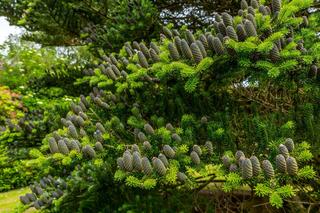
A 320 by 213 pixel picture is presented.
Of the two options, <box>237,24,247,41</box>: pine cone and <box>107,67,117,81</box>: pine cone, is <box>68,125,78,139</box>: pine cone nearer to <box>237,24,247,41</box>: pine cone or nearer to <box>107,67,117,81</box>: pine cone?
<box>107,67,117,81</box>: pine cone

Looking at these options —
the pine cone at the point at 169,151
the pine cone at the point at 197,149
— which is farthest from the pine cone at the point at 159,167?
the pine cone at the point at 197,149

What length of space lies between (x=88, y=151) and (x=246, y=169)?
1408 millimetres

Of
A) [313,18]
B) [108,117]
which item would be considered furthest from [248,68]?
[108,117]

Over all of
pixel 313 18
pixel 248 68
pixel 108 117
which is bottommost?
pixel 108 117

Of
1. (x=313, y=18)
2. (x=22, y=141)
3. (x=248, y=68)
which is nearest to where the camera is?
(x=248, y=68)

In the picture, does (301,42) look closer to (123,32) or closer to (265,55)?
(265,55)

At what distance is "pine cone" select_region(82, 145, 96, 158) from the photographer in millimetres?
3317

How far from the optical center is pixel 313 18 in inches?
149

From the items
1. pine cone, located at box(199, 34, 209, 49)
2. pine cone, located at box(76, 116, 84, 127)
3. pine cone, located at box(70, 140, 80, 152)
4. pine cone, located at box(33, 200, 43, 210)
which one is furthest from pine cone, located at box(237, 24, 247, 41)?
pine cone, located at box(33, 200, 43, 210)

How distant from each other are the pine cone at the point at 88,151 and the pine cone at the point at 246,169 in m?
1.35

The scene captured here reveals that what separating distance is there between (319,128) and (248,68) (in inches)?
35.6

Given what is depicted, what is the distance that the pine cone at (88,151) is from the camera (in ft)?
10.9

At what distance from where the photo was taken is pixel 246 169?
253cm

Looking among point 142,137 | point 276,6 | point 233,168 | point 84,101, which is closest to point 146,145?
point 142,137
